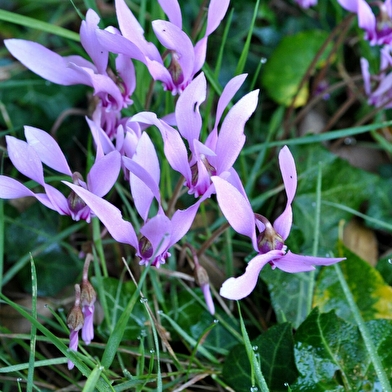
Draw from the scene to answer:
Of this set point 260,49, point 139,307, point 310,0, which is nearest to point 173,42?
point 139,307

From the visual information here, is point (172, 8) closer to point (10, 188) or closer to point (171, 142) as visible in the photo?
point (171, 142)

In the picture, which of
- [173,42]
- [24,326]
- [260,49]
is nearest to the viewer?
[173,42]

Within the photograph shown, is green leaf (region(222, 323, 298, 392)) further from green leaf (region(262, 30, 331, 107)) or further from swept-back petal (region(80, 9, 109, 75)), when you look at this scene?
green leaf (region(262, 30, 331, 107))

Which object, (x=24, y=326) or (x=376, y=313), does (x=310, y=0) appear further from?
(x=24, y=326)

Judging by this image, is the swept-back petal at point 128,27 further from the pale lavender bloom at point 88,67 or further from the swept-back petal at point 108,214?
the swept-back petal at point 108,214

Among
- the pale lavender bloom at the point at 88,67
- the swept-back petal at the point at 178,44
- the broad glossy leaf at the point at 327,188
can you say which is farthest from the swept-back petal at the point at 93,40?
the broad glossy leaf at the point at 327,188

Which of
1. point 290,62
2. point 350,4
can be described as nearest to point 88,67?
point 350,4
